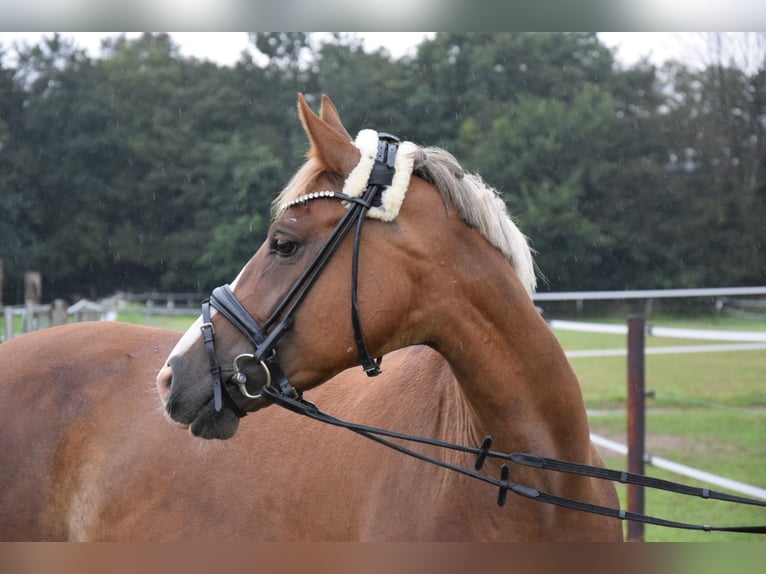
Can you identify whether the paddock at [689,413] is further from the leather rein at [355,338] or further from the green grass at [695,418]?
the leather rein at [355,338]

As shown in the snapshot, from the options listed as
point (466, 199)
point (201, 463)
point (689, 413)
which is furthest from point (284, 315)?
point (689, 413)

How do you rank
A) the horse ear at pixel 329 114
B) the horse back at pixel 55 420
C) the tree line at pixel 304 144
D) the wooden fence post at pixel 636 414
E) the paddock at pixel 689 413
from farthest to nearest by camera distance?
1. the tree line at pixel 304 144
2. the paddock at pixel 689 413
3. the wooden fence post at pixel 636 414
4. the horse back at pixel 55 420
5. the horse ear at pixel 329 114

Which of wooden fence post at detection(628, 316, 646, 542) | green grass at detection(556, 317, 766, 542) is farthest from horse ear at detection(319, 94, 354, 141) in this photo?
green grass at detection(556, 317, 766, 542)

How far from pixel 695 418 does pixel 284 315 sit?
796 centimetres

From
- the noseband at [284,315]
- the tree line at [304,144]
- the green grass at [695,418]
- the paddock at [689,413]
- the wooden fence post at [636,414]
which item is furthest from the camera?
the tree line at [304,144]

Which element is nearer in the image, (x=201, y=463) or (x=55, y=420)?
(x=201, y=463)

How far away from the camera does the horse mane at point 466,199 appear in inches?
78.3

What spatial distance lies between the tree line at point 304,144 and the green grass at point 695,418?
4439 mm

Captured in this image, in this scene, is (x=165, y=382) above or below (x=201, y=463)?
above

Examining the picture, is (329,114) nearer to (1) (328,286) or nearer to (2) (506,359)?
(1) (328,286)

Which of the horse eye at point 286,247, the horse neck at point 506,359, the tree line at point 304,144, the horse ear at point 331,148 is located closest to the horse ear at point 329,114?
the horse ear at point 331,148

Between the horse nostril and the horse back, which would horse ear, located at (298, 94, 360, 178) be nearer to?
the horse nostril

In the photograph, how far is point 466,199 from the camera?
200 centimetres

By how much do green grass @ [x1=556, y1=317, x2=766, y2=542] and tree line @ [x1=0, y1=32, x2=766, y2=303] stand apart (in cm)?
444
